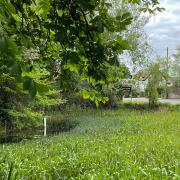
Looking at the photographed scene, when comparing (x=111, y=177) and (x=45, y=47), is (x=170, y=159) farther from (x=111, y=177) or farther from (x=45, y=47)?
(x=45, y=47)

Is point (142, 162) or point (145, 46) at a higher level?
point (145, 46)

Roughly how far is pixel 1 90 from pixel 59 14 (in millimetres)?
11650

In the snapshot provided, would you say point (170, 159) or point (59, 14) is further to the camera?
point (170, 159)

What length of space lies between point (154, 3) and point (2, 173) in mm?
2716

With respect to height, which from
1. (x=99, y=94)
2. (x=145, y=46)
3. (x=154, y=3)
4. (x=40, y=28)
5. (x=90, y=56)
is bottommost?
(x=99, y=94)

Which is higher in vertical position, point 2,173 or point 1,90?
point 1,90

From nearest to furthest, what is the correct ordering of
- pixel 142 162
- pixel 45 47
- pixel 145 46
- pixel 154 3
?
pixel 154 3 → pixel 45 47 → pixel 142 162 → pixel 145 46

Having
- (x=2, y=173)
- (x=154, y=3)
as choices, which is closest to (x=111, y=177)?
(x=2, y=173)

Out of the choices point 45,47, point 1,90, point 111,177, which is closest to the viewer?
point 45,47

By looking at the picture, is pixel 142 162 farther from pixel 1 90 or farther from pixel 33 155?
pixel 1 90

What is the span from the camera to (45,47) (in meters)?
3.35

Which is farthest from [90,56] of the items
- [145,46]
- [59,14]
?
[145,46]

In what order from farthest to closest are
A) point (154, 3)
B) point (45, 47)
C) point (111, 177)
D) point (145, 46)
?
point (145, 46) → point (111, 177) → point (45, 47) → point (154, 3)

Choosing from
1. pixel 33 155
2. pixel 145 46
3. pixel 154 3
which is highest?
pixel 145 46
